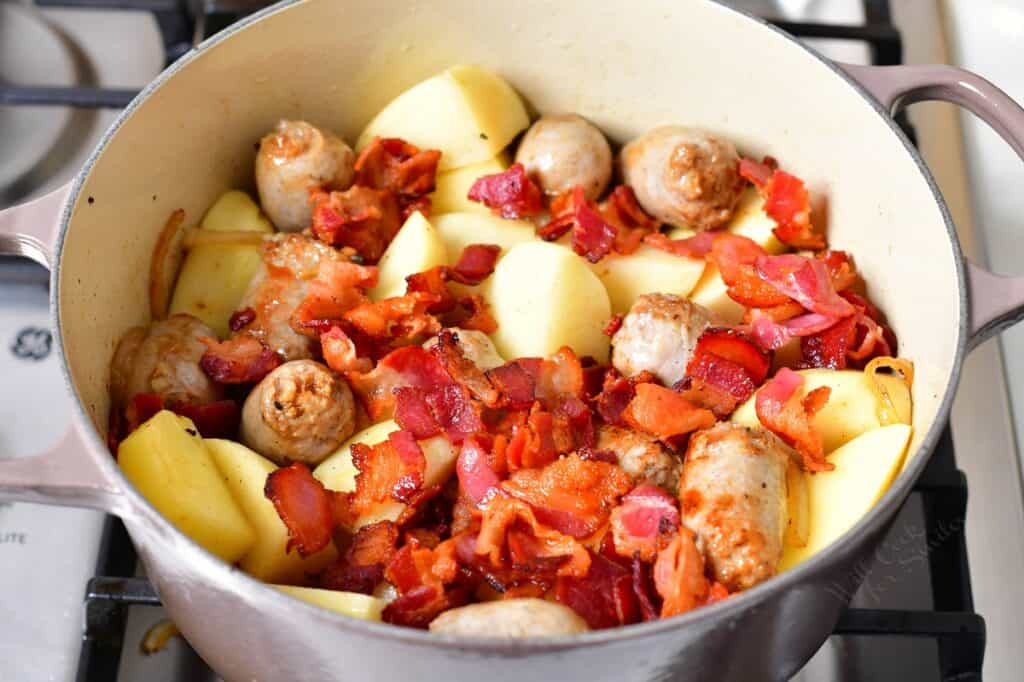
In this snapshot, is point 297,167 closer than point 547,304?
No

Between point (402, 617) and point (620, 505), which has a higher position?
point (620, 505)

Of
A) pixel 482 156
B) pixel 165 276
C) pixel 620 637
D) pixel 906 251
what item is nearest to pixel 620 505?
pixel 620 637

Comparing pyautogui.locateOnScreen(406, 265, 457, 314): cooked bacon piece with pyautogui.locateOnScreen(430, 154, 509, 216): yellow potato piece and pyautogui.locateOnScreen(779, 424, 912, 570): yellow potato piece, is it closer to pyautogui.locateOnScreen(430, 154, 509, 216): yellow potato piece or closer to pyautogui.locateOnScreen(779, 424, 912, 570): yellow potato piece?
pyautogui.locateOnScreen(430, 154, 509, 216): yellow potato piece

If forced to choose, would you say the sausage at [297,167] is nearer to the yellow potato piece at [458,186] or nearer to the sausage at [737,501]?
the yellow potato piece at [458,186]

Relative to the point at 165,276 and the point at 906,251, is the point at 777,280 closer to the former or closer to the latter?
the point at 906,251

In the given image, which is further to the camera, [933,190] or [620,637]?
[933,190]

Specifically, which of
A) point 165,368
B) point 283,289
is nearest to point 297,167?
point 283,289

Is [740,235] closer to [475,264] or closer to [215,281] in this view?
[475,264]
